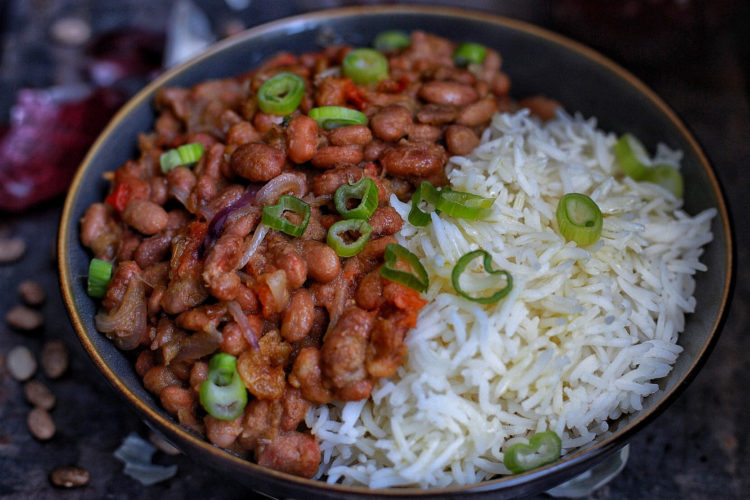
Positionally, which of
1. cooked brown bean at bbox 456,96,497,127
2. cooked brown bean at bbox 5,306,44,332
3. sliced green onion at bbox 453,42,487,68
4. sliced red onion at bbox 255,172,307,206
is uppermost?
sliced green onion at bbox 453,42,487,68

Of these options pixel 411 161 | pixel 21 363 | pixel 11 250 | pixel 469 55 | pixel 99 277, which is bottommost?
pixel 21 363

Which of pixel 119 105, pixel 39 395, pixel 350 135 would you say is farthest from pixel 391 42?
pixel 39 395

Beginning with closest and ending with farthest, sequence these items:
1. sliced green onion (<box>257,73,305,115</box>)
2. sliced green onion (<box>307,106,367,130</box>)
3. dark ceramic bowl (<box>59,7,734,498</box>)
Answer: dark ceramic bowl (<box>59,7,734,498</box>) < sliced green onion (<box>307,106,367,130</box>) < sliced green onion (<box>257,73,305,115</box>)

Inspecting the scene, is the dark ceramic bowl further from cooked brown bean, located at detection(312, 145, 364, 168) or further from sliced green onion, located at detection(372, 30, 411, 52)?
cooked brown bean, located at detection(312, 145, 364, 168)

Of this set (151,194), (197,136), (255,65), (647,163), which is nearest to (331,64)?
(255,65)

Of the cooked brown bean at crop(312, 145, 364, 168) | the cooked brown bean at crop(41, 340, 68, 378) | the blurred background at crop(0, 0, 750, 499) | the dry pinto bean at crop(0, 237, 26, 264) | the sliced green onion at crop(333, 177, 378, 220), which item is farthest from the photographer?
the dry pinto bean at crop(0, 237, 26, 264)

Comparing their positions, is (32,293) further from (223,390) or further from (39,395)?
(223,390)

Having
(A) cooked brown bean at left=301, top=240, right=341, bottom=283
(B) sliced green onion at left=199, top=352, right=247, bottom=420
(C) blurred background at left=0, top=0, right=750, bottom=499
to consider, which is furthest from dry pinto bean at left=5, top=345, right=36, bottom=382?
(A) cooked brown bean at left=301, top=240, right=341, bottom=283
